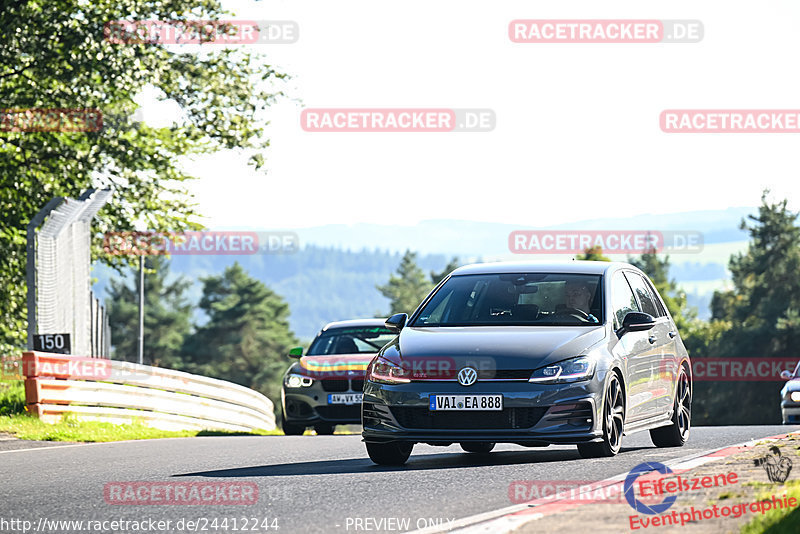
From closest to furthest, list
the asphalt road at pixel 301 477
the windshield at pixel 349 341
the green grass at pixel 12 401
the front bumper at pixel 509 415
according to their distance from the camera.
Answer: the asphalt road at pixel 301 477 < the front bumper at pixel 509 415 < the green grass at pixel 12 401 < the windshield at pixel 349 341

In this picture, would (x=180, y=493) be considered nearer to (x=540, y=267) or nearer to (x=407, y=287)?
(x=540, y=267)

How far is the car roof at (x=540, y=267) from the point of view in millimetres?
11328

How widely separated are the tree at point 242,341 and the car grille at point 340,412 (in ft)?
329

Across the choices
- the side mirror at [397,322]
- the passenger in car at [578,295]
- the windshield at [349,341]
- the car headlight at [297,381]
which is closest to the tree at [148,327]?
the windshield at [349,341]

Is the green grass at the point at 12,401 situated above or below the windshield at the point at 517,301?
below

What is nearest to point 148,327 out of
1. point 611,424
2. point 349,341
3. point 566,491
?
point 349,341

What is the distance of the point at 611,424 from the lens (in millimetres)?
10242

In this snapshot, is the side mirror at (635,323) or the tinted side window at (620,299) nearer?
the side mirror at (635,323)

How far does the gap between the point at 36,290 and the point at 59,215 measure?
134 cm

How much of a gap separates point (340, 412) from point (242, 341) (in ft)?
345

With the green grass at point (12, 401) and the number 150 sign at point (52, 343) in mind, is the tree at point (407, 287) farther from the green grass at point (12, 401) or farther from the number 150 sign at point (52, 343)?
the number 150 sign at point (52, 343)

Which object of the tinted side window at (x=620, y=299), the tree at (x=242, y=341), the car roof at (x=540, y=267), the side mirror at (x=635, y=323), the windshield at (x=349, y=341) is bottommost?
the tree at (x=242, y=341)

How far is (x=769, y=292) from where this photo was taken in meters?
83.1

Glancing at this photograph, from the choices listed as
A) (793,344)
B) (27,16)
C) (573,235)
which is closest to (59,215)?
(27,16)
